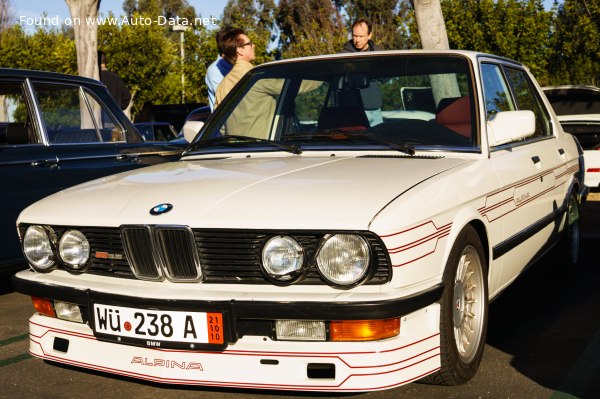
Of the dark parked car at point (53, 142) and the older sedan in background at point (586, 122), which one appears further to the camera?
the older sedan in background at point (586, 122)

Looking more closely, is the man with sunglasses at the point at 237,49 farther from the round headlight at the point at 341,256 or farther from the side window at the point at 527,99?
the round headlight at the point at 341,256

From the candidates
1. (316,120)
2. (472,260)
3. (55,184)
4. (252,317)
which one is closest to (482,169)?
(472,260)

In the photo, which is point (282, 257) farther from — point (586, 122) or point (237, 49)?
point (586, 122)

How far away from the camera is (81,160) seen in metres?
6.96

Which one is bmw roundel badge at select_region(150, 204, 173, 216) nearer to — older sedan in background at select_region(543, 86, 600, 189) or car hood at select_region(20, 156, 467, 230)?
car hood at select_region(20, 156, 467, 230)

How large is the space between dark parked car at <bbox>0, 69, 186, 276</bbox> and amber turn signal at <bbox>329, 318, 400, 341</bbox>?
11.6ft

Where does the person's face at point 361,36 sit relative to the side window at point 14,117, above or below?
above

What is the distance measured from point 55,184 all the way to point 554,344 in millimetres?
3718

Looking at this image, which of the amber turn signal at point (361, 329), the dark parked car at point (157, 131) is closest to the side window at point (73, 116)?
the amber turn signal at point (361, 329)

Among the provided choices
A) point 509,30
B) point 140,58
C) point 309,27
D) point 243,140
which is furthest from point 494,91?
point 309,27

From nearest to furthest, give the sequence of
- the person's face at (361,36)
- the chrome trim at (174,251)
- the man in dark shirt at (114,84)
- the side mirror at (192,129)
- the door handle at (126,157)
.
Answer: the chrome trim at (174,251), the side mirror at (192,129), the door handle at (126,157), the person's face at (361,36), the man in dark shirt at (114,84)

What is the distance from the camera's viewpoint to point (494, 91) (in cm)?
545

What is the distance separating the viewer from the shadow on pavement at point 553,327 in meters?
4.43

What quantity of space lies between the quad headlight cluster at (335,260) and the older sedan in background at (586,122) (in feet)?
29.0
